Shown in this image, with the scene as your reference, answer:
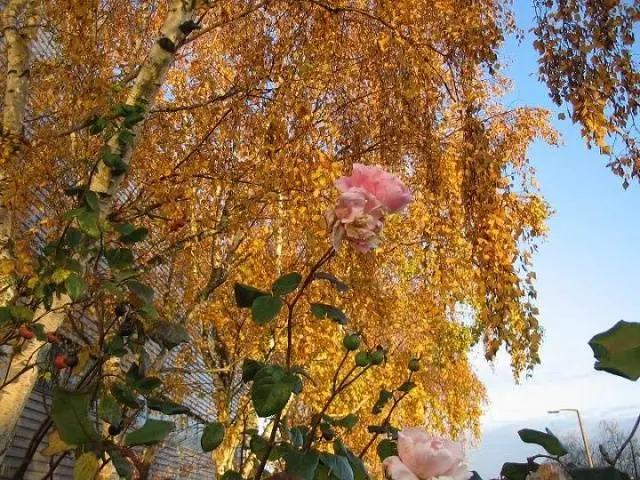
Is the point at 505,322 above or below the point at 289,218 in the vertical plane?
below

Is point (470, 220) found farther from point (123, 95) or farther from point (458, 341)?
point (458, 341)

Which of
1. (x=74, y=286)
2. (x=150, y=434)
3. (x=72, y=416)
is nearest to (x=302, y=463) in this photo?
(x=150, y=434)

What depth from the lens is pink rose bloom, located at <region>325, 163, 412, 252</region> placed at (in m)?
1.18

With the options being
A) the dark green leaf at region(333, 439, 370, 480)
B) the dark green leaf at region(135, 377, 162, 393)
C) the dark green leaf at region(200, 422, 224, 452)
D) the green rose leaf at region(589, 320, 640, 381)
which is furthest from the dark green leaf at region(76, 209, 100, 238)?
the green rose leaf at region(589, 320, 640, 381)

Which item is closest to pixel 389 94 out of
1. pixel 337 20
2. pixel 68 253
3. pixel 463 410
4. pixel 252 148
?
pixel 337 20

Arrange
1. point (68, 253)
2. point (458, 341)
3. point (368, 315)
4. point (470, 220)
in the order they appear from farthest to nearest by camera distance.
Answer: point (458, 341), point (368, 315), point (470, 220), point (68, 253)

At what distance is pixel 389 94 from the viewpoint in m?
6.80

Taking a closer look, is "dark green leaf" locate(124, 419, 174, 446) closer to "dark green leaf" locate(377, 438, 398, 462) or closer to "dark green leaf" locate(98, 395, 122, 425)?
"dark green leaf" locate(98, 395, 122, 425)

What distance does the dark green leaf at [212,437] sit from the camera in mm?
1278

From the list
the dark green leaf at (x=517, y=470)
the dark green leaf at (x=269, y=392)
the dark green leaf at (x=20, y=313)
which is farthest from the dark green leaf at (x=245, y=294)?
the dark green leaf at (x=20, y=313)

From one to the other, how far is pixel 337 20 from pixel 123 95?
220 centimetres

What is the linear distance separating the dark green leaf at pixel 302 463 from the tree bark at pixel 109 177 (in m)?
1.74

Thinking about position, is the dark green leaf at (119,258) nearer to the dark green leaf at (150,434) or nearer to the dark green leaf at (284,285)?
the dark green leaf at (284,285)

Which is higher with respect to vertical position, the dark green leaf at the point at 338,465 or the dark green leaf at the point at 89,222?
the dark green leaf at the point at 89,222
